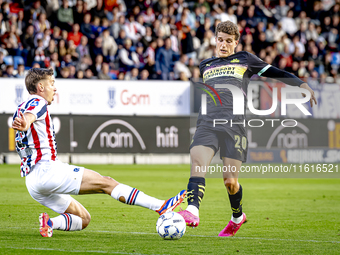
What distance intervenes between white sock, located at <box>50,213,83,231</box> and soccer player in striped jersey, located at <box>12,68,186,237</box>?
0.12ft

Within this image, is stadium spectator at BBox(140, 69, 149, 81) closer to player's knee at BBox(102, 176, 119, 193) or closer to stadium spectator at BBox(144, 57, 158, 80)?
stadium spectator at BBox(144, 57, 158, 80)

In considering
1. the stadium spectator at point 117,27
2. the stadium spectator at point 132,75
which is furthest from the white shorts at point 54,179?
the stadium spectator at point 117,27

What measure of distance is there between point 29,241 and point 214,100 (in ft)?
7.55

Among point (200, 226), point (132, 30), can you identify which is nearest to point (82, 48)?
point (132, 30)

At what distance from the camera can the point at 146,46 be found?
62.1ft

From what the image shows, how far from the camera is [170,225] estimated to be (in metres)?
5.05

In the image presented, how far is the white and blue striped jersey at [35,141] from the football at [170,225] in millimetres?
1183

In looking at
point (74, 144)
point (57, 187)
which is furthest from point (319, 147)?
point (57, 187)

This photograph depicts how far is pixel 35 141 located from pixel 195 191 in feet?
5.26

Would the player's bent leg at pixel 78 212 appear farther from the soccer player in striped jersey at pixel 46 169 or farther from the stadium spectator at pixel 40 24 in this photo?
the stadium spectator at pixel 40 24

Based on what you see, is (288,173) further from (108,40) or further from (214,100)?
(214,100)

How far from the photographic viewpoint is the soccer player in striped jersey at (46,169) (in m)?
4.95

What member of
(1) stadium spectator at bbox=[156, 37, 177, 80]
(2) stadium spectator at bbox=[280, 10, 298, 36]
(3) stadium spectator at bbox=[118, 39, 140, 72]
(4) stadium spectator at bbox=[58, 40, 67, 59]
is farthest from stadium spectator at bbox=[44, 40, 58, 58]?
(2) stadium spectator at bbox=[280, 10, 298, 36]

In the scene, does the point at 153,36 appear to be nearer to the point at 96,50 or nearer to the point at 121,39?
the point at 121,39
